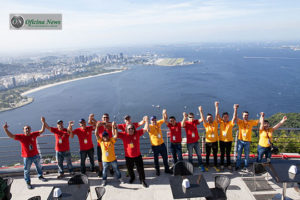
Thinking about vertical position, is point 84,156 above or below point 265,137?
below

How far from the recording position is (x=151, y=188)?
402 cm

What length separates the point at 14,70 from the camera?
11819 centimetres

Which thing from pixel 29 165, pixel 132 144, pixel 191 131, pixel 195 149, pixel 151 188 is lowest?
pixel 151 188

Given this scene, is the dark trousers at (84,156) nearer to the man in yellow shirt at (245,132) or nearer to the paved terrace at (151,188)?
the paved terrace at (151,188)

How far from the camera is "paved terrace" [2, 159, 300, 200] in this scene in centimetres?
376

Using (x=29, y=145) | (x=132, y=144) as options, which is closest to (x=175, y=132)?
(x=132, y=144)

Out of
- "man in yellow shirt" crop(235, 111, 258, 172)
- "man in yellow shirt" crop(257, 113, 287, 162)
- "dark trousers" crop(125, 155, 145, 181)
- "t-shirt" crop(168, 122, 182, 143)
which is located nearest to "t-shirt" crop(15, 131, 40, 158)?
"dark trousers" crop(125, 155, 145, 181)

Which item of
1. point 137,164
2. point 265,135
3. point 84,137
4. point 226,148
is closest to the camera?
point 137,164

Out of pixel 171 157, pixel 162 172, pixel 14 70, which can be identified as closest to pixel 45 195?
pixel 162 172

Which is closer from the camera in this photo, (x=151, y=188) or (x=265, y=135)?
(x=151, y=188)

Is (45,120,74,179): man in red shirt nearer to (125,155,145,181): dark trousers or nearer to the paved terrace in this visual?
the paved terrace

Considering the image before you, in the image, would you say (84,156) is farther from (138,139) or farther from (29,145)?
(138,139)

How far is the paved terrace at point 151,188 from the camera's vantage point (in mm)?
3762

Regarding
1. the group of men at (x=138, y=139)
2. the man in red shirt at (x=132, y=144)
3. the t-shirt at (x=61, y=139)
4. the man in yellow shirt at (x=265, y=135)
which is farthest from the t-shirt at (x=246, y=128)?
the t-shirt at (x=61, y=139)
